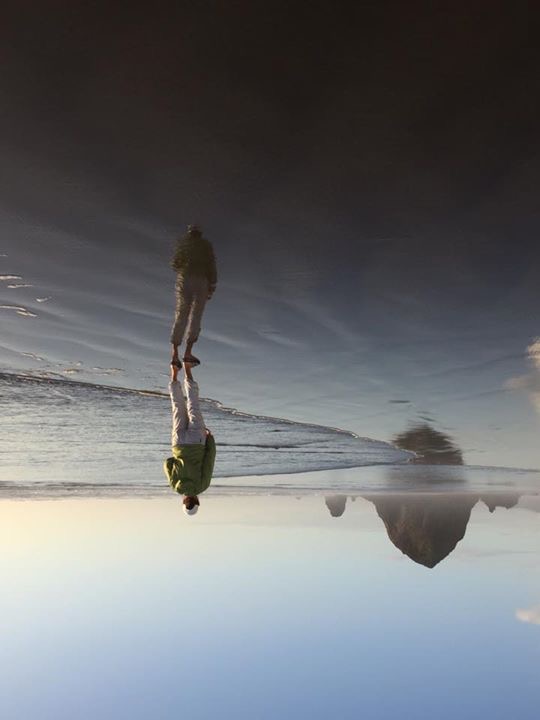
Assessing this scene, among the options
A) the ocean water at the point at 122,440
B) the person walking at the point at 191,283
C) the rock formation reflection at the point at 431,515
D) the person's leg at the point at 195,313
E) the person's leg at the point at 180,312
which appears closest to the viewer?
the person walking at the point at 191,283

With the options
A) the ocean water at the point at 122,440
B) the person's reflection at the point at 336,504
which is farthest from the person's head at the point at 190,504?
the person's reflection at the point at 336,504

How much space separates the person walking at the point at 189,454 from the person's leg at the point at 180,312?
615 mm

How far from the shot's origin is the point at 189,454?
6.96 metres

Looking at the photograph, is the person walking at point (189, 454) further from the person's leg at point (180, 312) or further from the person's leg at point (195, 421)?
the person's leg at point (180, 312)

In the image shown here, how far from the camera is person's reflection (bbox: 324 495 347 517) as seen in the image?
82.9 ft

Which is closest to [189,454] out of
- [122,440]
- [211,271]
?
[211,271]

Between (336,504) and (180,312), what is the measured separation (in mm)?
23063

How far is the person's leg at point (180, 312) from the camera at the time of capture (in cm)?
608

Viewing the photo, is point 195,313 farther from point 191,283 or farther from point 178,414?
point 178,414

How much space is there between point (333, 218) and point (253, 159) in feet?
3.52

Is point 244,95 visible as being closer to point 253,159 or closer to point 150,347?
point 253,159

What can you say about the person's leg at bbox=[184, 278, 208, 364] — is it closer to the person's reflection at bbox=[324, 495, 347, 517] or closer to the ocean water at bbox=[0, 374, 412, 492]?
the ocean water at bbox=[0, 374, 412, 492]

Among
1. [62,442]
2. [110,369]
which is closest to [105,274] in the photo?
[110,369]

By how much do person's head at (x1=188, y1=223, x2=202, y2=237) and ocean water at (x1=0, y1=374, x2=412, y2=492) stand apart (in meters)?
5.41
